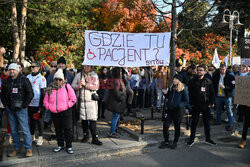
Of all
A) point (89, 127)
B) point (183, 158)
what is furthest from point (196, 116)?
point (89, 127)

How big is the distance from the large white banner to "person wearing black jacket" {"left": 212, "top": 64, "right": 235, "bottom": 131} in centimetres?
219

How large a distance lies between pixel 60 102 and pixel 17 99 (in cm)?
85

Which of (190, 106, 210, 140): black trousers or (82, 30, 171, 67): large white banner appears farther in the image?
(82, 30, 171, 67): large white banner

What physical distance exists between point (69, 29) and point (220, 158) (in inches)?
758

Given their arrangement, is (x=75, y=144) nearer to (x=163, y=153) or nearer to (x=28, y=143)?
(x=28, y=143)

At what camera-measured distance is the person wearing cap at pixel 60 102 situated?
486cm

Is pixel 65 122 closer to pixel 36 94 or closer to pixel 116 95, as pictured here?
pixel 36 94

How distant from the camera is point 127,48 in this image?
251 inches

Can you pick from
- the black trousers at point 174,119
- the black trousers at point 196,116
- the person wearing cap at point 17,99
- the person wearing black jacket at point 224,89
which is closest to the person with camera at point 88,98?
the person wearing cap at point 17,99

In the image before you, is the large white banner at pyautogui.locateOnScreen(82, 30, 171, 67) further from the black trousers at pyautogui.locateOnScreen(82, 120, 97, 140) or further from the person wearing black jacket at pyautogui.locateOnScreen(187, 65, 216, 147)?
the black trousers at pyautogui.locateOnScreen(82, 120, 97, 140)

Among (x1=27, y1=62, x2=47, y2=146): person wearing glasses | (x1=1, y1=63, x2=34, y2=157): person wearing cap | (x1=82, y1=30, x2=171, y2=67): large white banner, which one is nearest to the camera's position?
(x1=1, y1=63, x2=34, y2=157): person wearing cap

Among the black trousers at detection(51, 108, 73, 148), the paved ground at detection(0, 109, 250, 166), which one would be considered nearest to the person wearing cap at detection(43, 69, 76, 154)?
the black trousers at detection(51, 108, 73, 148)

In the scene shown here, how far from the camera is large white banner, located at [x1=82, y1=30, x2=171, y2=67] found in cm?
618

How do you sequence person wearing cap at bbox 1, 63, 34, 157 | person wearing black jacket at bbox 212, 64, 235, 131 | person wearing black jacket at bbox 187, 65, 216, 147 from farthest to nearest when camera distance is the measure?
person wearing black jacket at bbox 212, 64, 235, 131
person wearing black jacket at bbox 187, 65, 216, 147
person wearing cap at bbox 1, 63, 34, 157
